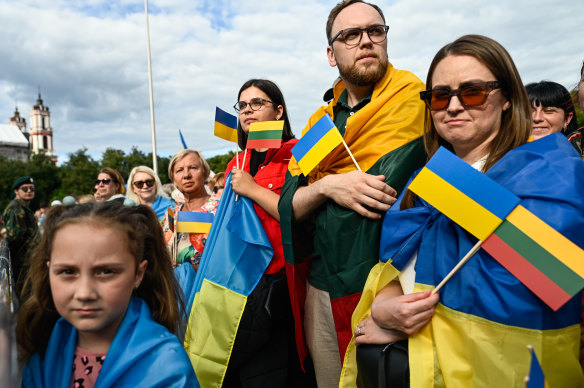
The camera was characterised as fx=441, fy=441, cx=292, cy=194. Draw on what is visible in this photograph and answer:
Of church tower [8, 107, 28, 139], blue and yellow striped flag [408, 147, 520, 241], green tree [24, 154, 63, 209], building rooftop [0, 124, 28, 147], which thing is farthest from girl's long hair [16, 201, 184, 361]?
church tower [8, 107, 28, 139]

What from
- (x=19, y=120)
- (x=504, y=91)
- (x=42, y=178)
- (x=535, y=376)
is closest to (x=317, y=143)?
(x=504, y=91)

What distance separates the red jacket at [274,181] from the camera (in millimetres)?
2502

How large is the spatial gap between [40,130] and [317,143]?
384 feet

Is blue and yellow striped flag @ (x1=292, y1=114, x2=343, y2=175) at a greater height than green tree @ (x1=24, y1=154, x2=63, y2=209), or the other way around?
green tree @ (x1=24, y1=154, x2=63, y2=209)

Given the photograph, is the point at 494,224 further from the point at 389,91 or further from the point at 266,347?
the point at 266,347

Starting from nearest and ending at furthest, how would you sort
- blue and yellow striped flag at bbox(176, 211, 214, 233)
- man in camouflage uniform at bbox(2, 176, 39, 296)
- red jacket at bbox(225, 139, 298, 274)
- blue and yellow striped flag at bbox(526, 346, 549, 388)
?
blue and yellow striped flag at bbox(526, 346, 549, 388)
red jacket at bbox(225, 139, 298, 274)
blue and yellow striped flag at bbox(176, 211, 214, 233)
man in camouflage uniform at bbox(2, 176, 39, 296)

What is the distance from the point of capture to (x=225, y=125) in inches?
118

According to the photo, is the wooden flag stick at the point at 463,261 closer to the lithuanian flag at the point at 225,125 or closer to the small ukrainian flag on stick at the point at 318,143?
the small ukrainian flag on stick at the point at 318,143

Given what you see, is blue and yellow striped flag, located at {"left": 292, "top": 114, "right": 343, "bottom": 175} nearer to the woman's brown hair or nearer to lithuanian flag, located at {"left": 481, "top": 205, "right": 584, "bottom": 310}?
the woman's brown hair

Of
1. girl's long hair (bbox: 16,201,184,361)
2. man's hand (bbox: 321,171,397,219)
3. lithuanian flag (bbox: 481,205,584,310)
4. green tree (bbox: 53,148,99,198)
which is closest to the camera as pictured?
lithuanian flag (bbox: 481,205,584,310)

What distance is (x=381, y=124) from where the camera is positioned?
194 centimetres

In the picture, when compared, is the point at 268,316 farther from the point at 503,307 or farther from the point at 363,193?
the point at 503,307

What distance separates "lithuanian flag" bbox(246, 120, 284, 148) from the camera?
258 centimetres

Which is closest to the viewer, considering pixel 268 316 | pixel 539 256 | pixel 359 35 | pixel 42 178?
pixel 539 256
